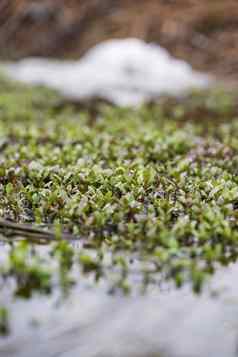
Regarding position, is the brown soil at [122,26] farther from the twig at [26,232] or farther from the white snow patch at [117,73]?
the twig at [26,232]

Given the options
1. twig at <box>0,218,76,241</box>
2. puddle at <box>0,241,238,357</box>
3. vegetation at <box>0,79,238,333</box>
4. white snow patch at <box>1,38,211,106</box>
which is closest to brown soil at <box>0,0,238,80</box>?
white snow patch at <box>1,38,211,106</box>

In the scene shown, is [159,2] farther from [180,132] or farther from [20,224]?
[20,224]

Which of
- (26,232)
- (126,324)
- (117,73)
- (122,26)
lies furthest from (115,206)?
(122,26)

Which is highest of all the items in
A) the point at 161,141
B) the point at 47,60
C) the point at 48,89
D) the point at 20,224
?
the point at 47,60

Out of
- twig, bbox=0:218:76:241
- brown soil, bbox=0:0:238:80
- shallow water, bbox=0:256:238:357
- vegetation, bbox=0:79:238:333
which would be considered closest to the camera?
shallow water, bbox=0:256:238:357

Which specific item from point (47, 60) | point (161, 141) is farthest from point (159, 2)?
point (161, 141)

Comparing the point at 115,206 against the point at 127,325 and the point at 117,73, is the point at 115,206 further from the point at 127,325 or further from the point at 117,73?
the point at 117,73

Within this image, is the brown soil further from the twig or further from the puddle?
the puddle
